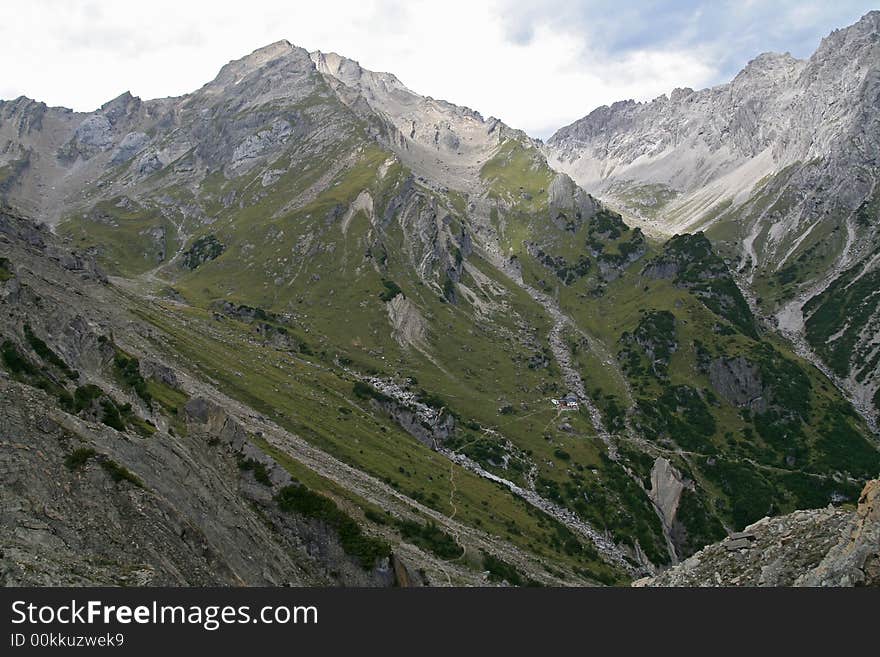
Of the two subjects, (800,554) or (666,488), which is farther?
(666,488)

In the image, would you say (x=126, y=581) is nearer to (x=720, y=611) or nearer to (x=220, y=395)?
(x=720, y=611)

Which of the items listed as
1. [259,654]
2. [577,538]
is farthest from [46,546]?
[577,538]

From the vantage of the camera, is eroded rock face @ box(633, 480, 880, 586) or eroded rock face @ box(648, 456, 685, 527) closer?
eroded rock face @ box(633, 480, 880, 586)

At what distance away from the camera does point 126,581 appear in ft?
107

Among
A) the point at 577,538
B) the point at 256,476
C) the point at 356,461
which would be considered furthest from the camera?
the point at 577,538

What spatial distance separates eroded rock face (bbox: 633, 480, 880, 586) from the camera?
35312 mm

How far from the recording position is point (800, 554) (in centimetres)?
4381

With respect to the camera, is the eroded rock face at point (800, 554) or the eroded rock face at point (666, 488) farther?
the eroded rock face at point (666, 488)

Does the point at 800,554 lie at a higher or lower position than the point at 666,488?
lower

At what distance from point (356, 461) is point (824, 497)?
15566cm

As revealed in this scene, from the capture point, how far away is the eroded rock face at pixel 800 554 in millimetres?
35312

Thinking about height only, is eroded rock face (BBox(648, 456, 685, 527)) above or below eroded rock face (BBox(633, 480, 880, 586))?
above

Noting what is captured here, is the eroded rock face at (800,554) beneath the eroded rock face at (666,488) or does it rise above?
beneath

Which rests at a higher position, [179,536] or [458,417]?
[458,417]
